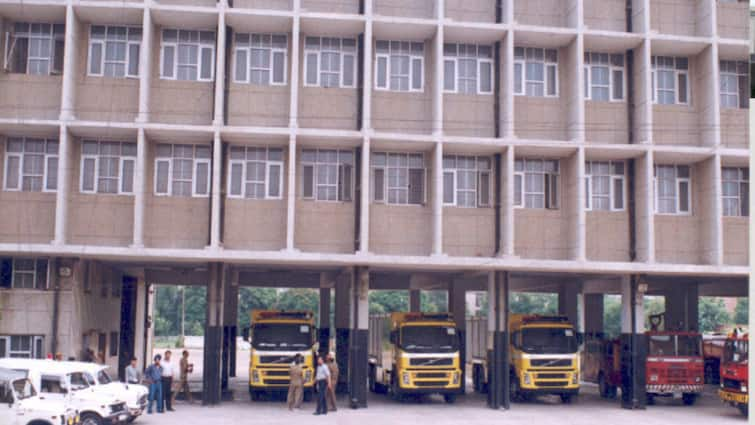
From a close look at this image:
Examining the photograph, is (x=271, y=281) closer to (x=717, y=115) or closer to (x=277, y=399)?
(x=277, y=399)

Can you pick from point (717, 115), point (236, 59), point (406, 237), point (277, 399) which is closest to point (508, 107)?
point (406, 237)

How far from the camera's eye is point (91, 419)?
20.1 metres

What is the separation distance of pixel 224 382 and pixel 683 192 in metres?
17.1

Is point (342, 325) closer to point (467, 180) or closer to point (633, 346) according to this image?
point (467, 180)

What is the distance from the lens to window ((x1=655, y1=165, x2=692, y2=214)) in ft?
95.1

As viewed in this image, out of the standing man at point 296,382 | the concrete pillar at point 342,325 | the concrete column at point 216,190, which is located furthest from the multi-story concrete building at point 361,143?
the concrete pillar at point 342,325

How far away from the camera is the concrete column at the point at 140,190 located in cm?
2547

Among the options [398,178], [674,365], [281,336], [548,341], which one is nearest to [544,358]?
[548,341]

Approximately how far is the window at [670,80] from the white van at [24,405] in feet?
67.2

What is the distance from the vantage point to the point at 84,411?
19859 mm

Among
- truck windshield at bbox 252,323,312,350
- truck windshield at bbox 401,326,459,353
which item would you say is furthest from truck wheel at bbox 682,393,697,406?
truck windshield at bbox 252,323,312,350

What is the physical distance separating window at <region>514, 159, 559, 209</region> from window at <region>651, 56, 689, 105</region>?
435 centimetres

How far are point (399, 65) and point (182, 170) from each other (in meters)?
7.50

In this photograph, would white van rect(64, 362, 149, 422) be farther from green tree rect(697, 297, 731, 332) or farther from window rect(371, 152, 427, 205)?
green tree rect(697, 297, 731, 332)
